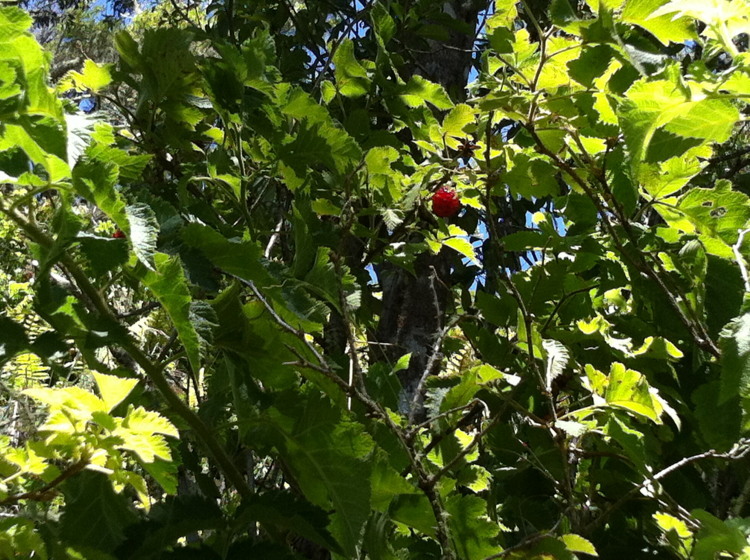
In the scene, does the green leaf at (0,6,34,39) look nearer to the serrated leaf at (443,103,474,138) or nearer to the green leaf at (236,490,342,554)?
the green leaf at (236,490,342,554)

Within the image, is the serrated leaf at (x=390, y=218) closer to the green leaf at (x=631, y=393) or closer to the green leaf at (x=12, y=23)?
the green leaf at (x=631, y=393)

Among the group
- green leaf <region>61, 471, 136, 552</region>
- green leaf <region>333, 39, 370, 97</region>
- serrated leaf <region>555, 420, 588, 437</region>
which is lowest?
serrated leaf <region>555, 420, 588, 437</region>

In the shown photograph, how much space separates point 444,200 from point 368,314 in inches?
11.5

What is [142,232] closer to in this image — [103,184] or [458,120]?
→ [103,184]

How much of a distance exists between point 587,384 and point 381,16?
0.83m

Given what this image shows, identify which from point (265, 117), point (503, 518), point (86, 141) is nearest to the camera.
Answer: point (86, 141)

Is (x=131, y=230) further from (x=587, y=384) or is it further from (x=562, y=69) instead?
(x=562, y=69)

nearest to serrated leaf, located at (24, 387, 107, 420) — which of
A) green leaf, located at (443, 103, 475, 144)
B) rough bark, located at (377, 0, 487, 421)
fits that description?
green leaf, located at (443, 103, 475, 144)

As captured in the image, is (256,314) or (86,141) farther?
(256,314)

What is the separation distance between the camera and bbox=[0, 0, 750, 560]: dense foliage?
601 millimetres

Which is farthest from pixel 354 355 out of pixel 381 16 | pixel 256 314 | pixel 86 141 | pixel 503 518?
pixel 381 16

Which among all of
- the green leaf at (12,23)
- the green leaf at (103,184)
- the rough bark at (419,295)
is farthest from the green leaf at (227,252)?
the rough bark at (419,295)

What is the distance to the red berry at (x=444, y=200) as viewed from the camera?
1438 millimetres

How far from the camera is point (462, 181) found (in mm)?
1354
